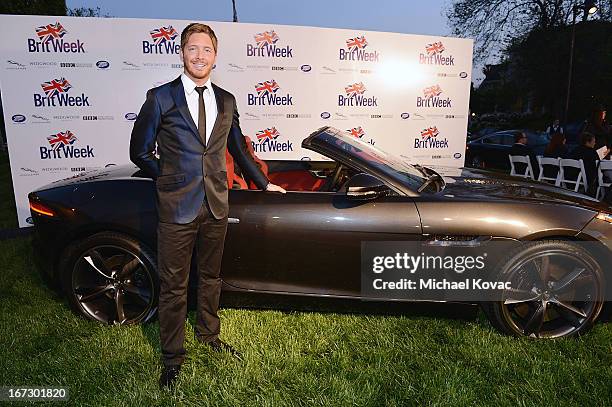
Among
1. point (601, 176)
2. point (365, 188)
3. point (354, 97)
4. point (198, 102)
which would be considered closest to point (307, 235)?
point (365, 188)

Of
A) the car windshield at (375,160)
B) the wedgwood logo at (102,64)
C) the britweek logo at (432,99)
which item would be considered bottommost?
the car windshield at (375,160)

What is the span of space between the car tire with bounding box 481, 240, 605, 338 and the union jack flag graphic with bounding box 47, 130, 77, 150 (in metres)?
5.63

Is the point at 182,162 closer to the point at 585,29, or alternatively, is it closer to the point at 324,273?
the point at 324,273

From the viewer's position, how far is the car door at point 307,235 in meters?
2.62

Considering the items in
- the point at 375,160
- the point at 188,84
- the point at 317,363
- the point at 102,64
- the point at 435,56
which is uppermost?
the point at 435,56

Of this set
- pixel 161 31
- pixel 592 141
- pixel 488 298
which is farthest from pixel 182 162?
pixel 592 141

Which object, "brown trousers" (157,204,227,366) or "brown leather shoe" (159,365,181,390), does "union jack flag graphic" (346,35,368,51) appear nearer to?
"brown trousers" (157,204,227,366)

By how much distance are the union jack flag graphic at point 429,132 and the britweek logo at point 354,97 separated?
1166 mm

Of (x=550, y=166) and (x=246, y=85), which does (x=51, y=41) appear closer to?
(x=246, y=85)

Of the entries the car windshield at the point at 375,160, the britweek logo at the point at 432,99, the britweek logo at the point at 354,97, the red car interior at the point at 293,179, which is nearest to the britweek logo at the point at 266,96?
the britweek logo at the point at 354,97

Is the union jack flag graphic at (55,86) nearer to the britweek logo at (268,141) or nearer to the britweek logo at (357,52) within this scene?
the britweek logo at (268,141)

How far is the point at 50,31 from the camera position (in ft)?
18.6

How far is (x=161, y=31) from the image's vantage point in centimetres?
606

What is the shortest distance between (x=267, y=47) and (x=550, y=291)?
17.0ft
